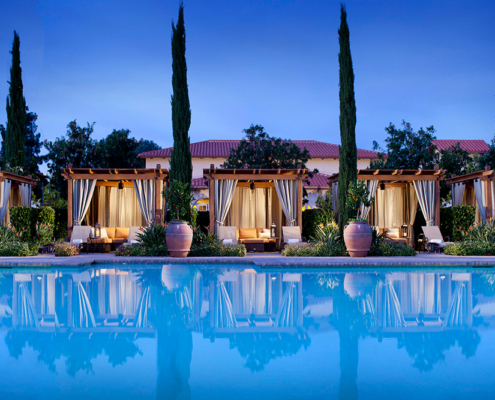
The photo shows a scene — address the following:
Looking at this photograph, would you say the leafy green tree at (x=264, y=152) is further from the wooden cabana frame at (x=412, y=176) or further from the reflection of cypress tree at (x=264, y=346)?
the reflection of cypress tree at (x=264, y=346)

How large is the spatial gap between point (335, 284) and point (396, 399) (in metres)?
5.08

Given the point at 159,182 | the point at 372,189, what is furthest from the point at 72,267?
Result: the point at 372,189

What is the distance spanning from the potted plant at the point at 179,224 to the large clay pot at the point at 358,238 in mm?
4441

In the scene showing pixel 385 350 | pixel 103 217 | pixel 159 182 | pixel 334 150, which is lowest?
pixel 385 350

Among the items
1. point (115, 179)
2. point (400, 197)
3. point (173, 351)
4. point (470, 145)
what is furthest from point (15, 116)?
point (470, 145)

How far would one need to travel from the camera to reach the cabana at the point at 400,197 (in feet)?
48.2

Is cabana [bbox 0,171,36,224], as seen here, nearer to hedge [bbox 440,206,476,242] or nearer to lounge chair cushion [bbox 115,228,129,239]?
lounge chair cushion [bbox 115,228,129,239]

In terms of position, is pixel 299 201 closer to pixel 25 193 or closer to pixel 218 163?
pixel 25 193

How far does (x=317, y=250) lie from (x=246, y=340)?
7964 millimetres

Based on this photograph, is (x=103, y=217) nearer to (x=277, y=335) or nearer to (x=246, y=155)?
(x=246, y=155)

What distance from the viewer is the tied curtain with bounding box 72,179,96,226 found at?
14.2 m

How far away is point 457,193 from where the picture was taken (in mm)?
15797

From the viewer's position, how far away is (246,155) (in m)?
17.3

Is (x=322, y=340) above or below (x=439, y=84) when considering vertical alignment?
below
